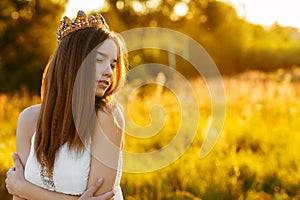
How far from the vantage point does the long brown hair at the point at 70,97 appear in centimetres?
221

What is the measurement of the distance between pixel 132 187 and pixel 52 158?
6.91 ft

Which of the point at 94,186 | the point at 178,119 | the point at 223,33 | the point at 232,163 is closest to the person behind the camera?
the point at 94,186

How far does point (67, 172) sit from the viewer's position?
224 cm

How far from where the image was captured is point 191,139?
563cm

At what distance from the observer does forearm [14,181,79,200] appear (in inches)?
90.0

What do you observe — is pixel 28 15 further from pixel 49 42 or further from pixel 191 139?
pixel 191 139

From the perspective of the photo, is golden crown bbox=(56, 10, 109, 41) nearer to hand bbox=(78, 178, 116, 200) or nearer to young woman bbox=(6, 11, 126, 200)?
young woman bbox=(6, 11, 126, 200)

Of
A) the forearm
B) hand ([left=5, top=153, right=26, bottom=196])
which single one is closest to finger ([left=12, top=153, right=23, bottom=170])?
hand ([left=5, top=153, right=26, bottom=196])

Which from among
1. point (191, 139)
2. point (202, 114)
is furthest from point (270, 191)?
point (202, 114)

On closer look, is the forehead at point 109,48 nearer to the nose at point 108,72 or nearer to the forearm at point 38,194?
the nose at point 108,72

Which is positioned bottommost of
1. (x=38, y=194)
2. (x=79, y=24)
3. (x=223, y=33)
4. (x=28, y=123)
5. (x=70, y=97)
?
(x=38, y=194)

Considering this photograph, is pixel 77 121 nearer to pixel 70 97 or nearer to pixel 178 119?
pixel 70 97

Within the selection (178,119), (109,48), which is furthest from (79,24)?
(178,119)

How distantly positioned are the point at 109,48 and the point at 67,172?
0.57m
